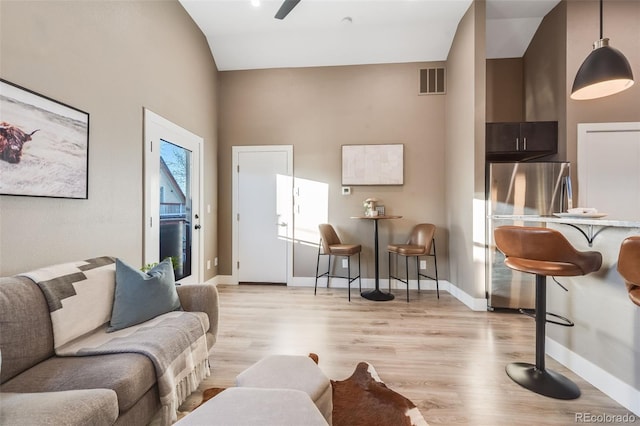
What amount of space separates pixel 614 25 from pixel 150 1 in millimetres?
5084

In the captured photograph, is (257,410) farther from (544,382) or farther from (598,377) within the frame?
(598,377)

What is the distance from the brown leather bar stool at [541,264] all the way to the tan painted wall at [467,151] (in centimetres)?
133

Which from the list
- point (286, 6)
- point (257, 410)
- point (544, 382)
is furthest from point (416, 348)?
point (286, 6)

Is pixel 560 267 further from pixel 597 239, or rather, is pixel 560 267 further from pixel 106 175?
pixel 106 175

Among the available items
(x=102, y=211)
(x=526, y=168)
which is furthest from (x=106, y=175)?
(x=526, y=168)

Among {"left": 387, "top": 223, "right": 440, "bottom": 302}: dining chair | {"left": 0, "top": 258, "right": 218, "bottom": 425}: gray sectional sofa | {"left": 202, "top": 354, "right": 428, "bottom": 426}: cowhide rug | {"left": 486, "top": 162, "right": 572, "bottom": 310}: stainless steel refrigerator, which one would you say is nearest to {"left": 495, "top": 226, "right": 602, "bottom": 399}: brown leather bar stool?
{"left": 202, "top": 354, "right": 428, "bottom": 426}: cowhide rug

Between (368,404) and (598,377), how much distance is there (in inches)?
59.4

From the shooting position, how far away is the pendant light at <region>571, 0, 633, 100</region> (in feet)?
6.81

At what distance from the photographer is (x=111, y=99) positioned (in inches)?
84.7

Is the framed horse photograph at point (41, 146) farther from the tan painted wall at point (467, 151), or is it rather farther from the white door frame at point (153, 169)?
the tan painted wall at point (467, 151)

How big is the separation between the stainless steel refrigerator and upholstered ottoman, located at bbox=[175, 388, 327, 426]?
281cm

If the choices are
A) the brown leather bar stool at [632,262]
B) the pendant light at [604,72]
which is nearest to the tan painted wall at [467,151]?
the pendant light at [604,72]

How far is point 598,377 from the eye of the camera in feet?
5.49

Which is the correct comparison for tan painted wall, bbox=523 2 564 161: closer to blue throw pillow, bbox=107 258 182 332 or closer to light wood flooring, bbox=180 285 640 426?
light wood flooring, bbox=180 285 640 426
